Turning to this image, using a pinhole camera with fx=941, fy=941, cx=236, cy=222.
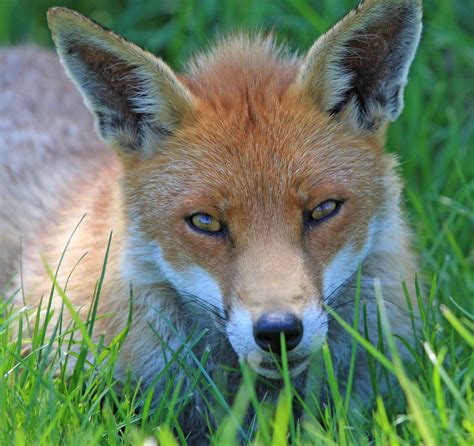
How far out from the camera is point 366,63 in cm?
399

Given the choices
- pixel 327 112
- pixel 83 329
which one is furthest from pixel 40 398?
pixel 327 112

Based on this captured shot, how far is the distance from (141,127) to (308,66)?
2.53ft

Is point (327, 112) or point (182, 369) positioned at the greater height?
point (327, 112)

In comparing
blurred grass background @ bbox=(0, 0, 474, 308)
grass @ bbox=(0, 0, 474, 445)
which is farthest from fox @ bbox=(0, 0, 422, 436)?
blurred grass background @ bbox=(0, 0, 474, 308)

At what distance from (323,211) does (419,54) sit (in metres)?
3.04

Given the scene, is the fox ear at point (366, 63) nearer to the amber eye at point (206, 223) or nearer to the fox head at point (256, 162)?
the fox head at point (256, 162)

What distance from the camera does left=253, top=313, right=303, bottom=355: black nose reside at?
3229 millimetres

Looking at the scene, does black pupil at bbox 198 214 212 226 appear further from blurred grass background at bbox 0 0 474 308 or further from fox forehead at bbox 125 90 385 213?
blurred grass background at bbox 0 0 474 308

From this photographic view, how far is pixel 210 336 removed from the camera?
404 cm

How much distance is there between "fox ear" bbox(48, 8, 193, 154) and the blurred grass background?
1.83 metres

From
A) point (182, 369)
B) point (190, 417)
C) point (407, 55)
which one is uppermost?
point (407, 55)

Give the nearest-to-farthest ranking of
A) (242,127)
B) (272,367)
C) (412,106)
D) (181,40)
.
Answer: (272,367) → (242,127) → (412,106) → (181,40)

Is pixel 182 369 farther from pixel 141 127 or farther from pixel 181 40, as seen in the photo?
pixel 181 40

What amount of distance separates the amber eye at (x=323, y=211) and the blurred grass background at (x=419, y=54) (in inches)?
69.1
